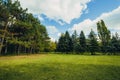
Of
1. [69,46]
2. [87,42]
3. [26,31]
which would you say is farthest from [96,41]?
[26,31]

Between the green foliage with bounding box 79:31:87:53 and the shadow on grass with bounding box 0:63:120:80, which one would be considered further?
the green foliage with bounding box 79:31:87:53

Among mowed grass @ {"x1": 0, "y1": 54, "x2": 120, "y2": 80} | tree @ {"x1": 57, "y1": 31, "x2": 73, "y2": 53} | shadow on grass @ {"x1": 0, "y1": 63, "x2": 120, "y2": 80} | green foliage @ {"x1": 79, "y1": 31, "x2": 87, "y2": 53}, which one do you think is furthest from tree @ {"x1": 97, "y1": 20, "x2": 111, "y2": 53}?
shadow on grass @ {"x1": 0, "y1": 63, "x2": 120, "y2": 80}

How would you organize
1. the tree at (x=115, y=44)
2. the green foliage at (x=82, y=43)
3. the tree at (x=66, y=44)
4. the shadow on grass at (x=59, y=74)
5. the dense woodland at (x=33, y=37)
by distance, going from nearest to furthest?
the shadow on grass at (x=59, y=74) → the dense woodland at (x=33, y=37) → the tree at (x=115, y=44) → the green foliage at (x=82, y=43) → the tree at (x=66, y=44)

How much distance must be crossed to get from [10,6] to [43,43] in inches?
1585

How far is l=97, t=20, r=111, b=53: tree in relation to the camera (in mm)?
69438

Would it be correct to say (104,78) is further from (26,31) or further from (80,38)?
(80,38)

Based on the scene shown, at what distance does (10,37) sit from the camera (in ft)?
149

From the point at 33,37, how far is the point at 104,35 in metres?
32.6

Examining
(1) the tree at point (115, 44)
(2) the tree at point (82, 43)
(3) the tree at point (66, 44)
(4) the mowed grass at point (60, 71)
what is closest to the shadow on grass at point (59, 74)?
(4) the mowed grass at point (60, 71)

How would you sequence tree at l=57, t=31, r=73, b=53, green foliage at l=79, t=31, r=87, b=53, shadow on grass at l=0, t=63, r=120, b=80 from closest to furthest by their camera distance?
shadow on grass at l=0, t=63, r=120, b=80
green foliage at l=79, t=31, r=87, b=53
tree at l=57, t=31, r=73, b=53

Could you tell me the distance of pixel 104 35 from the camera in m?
71.5

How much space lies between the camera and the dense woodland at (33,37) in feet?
139

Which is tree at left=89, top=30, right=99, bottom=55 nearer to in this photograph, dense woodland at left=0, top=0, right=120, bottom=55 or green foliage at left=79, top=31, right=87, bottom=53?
dense woodland at left=0, top=0, right=120, bottom=55

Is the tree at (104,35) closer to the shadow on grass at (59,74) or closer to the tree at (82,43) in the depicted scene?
the tree at (82,43)
